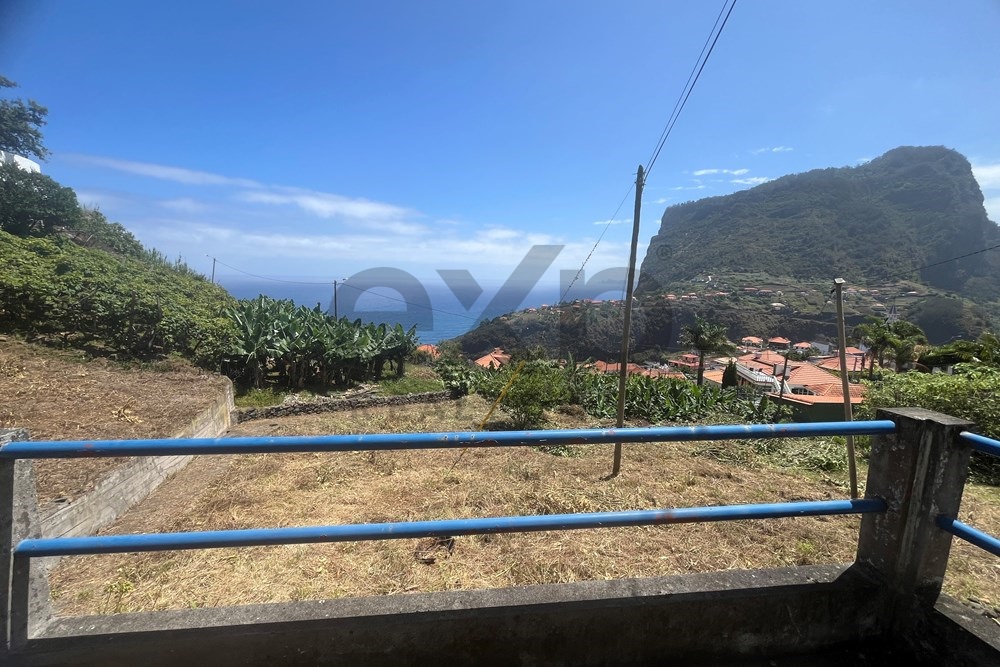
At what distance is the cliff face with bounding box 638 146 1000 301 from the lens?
71938 mm

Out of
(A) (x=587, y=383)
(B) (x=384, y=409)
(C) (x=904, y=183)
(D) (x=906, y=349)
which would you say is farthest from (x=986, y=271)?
(B) (x=384, y=409)

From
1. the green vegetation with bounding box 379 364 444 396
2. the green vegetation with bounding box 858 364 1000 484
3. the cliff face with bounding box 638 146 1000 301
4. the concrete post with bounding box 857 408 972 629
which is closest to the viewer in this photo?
the concrete post with bounding box 857 408 972 629

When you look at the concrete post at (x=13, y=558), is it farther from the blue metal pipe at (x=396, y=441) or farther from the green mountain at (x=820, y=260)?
the green mountain at (x=820, y=260)

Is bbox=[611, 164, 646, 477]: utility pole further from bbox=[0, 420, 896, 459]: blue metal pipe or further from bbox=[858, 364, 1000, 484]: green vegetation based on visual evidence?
bbox=[0, 420, 896, 459]: blue metal pipe

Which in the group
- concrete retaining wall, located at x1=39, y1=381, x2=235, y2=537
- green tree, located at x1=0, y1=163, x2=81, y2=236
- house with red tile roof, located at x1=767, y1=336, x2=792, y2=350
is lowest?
house with red tile roof, located at x1=767, y1=336, x2=792, y2=350

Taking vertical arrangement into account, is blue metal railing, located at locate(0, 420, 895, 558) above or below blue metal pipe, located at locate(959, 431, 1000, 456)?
below

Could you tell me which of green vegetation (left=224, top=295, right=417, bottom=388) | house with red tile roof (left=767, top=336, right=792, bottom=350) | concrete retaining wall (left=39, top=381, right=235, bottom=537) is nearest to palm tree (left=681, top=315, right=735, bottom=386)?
green vegetation (left=224, top=295, right=417, bottom=388)

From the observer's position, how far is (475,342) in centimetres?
3034

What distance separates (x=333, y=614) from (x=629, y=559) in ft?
8.03

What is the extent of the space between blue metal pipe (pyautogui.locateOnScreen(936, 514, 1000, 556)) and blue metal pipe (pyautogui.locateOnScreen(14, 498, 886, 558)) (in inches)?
6.4

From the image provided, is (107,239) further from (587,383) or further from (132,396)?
(587,383)

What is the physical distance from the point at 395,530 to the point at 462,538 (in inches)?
94.1

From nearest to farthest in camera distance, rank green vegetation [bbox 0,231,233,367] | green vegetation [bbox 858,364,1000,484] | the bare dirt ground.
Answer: the bare dirt ground
green vegetation [bbox 858,364,1000,484]
green vegetation [bbox 0,231,233,367]

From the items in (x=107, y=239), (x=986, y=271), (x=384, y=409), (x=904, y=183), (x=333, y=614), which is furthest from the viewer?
(x=904, y=183)
